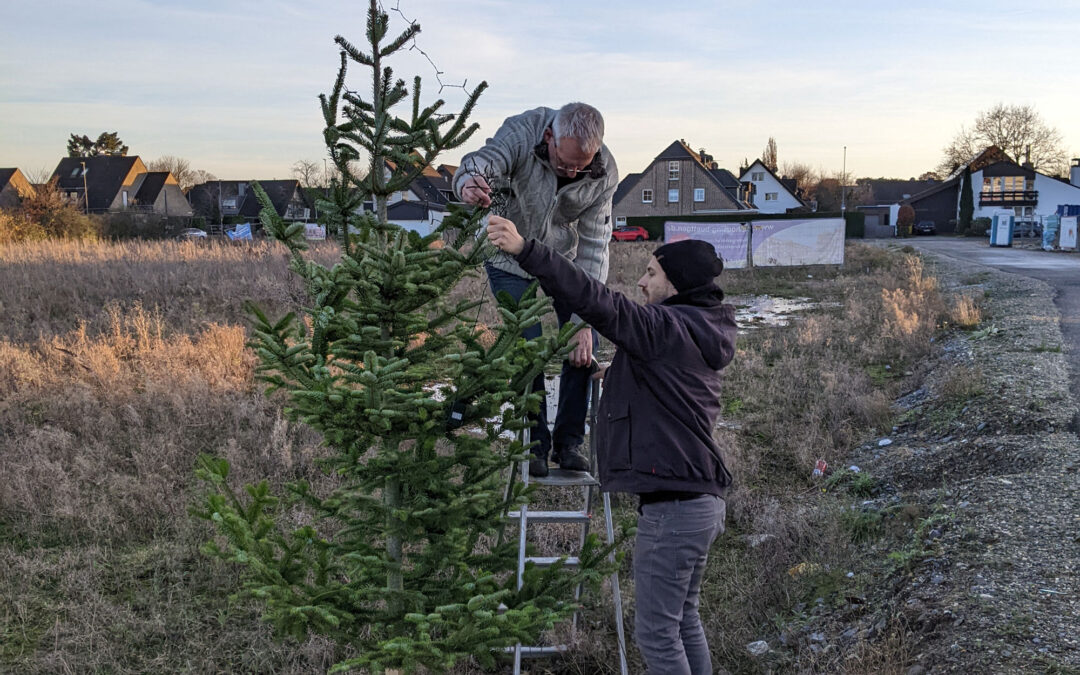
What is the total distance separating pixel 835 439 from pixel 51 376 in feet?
28.4

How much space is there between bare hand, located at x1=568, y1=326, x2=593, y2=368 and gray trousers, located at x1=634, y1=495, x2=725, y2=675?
3.39ft

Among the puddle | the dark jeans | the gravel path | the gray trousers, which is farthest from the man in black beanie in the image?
the puddle

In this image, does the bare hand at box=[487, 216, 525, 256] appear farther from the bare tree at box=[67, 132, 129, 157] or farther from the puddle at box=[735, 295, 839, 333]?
the bare tree at box=[67, 132, 129, 157]

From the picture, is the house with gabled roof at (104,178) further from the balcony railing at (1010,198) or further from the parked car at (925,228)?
the balcony railing at (1010,198)

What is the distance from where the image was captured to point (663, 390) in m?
3.10

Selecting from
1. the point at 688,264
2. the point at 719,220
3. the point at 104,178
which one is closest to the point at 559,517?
the point at 688,264

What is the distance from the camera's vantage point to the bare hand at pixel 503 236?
2.78m

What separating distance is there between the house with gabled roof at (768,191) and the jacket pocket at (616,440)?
7665 centimetres

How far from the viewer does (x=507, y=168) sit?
3.98 m

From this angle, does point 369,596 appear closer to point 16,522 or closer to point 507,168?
point 507,168

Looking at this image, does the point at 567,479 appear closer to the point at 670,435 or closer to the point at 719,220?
the point at 670,435

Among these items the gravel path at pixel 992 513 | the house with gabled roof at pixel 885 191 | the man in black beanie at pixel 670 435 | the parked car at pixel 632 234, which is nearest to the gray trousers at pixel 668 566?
the man in black beanie at pixel 670 435

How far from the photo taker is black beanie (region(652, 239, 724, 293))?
126 inches

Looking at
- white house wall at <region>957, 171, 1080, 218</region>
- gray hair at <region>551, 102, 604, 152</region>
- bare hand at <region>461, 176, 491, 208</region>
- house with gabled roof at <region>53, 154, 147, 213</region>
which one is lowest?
bare hand at <region>461, 176, 491, 208</region>
